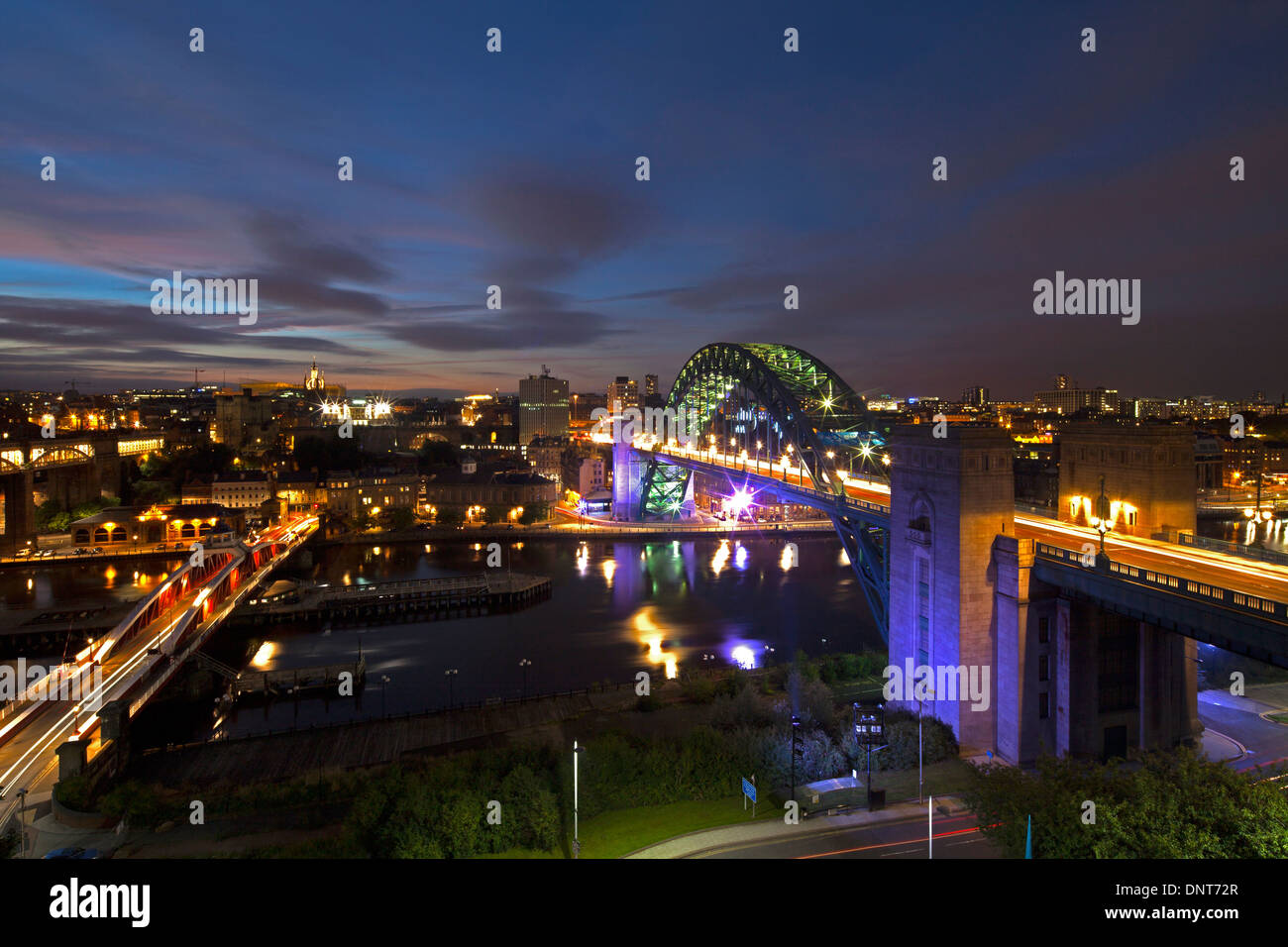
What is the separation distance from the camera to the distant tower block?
38.9 feet

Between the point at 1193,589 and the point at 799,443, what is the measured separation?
62.4 feet

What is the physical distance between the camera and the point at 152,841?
10.1m

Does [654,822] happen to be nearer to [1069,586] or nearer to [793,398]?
[1069,586]

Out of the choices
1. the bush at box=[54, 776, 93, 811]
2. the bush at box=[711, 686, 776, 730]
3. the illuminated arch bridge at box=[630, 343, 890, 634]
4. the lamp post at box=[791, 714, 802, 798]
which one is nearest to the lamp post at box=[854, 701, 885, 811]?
the lamp post at box=[791, 714, 802, 798]

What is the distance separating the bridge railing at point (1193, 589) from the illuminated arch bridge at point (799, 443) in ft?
17.7

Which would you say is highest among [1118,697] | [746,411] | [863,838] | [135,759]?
[746,411]

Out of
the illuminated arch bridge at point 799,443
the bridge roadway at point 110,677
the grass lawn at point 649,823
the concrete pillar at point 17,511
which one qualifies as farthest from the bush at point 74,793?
the concrete pillar at point 17,511

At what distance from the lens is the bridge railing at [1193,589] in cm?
806

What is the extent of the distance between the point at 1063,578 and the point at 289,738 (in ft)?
46.0

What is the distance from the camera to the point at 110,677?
17.1 metres

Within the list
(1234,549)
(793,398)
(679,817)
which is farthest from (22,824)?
(793,398)

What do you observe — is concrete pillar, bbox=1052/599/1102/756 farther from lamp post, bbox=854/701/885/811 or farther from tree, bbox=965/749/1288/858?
tree, bbox=965/749/1288/858
